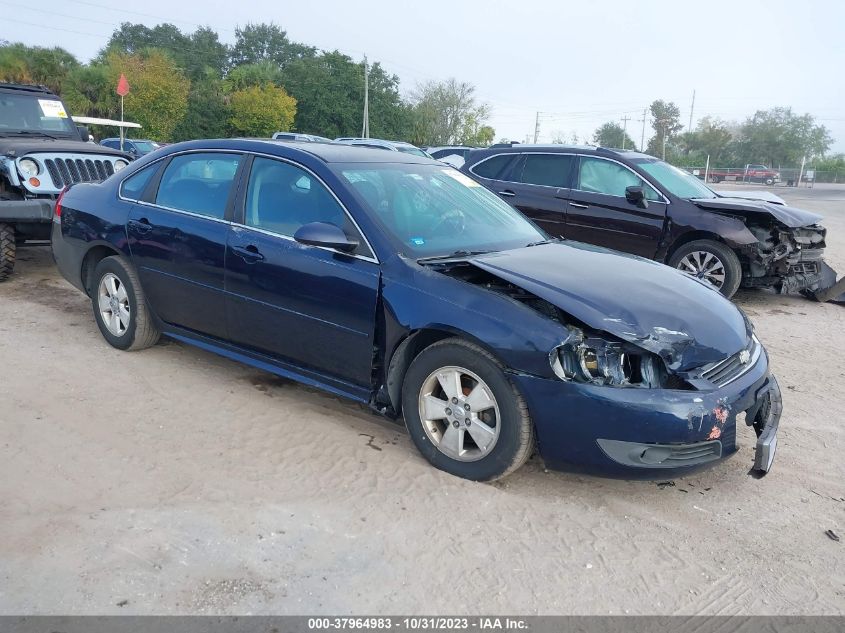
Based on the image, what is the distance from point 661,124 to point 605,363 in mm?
88026

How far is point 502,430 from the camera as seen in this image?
3.45 meters

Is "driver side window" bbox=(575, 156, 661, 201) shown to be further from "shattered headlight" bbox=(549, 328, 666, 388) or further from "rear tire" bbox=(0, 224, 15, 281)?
"rear tire" bbox=(0, 224, 15, 281)

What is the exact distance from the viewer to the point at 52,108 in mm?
9766

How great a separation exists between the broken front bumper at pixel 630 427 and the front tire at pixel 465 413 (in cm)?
10

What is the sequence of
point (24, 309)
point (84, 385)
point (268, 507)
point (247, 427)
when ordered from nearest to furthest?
point (268, 507) < point (247, 427) < point (84, 385) < point (24, 309)

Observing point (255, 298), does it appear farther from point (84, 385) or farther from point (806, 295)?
point (806, 295)

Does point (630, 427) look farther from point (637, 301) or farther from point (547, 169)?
point (547, 169)

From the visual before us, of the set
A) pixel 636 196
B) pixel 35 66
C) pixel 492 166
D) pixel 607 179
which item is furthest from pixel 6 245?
pixel 35 66

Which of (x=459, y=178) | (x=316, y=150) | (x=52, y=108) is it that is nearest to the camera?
(x=316, y=150)

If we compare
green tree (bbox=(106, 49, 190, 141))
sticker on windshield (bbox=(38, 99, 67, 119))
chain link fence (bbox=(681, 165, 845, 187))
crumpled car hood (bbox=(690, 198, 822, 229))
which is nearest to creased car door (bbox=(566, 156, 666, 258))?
crumpled car hood (bbox=(690, 198, 822, 229))

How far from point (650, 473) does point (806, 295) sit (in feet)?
22.0

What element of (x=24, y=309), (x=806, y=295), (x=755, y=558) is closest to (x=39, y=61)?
(x=24, y=309)

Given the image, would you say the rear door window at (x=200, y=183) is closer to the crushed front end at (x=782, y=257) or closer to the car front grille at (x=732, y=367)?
the car front grille at (x=732, y=367)

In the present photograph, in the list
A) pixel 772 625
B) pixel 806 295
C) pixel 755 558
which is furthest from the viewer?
pixel 806 295
